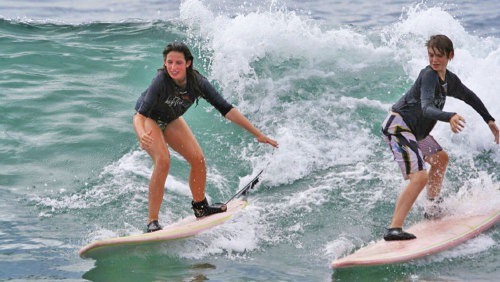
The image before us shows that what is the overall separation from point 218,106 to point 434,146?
1.99 meters

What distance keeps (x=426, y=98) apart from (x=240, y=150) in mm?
3358

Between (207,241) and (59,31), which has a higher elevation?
(59,31)

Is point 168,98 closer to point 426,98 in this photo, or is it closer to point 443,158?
point 426,98

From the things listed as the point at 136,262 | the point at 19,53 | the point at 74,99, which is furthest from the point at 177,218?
the point at 19,53

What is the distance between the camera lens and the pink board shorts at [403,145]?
16.5ft

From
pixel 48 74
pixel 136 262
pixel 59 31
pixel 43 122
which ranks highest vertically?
pixel 59 31

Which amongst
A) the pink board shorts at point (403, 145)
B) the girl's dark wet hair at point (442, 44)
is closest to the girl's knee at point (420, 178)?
the pink board shorts at point (403, 145)

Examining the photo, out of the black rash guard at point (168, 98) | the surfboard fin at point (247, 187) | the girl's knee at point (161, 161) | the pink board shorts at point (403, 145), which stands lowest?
the surfboard fin at point (247, 187)

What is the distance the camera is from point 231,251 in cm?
496

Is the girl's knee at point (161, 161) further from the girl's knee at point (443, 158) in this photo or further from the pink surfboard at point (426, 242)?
the girl's knee at point (443, 158)

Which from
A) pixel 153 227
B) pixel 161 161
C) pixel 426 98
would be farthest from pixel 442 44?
pixel 153 227

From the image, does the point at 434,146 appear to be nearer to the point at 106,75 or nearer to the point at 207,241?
the point at 207,241

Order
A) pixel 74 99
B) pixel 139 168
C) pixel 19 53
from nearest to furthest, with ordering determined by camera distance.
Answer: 1. pixel 139 168
2. pixel 74 99
3. pixel 19 53

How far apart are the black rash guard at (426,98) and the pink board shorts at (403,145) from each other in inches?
3.0
